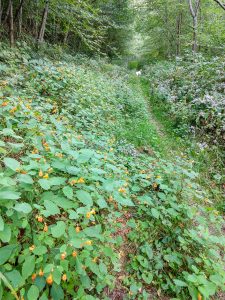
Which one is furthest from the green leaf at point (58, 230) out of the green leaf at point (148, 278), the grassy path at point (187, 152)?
the grassy path at point (187, 152)

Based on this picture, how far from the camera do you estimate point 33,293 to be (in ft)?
4.83

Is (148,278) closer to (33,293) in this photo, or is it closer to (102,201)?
(102,201)

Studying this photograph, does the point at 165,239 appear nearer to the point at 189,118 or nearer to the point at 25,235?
the point at 25,235

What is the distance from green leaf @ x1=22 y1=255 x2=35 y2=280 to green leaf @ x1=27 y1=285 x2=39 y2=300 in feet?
0.24

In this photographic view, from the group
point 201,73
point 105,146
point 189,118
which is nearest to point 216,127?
point 189,118

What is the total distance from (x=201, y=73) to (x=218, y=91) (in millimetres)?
1292

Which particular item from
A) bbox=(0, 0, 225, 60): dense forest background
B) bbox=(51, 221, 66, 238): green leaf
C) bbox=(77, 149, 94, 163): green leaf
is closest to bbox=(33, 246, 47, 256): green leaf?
bbox=(51, 221, 66, 238): green leaf

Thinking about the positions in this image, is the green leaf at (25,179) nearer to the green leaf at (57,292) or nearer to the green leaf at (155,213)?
the green leaf at (57,292)

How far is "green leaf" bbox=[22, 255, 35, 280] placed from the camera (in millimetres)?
1493

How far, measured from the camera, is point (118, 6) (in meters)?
16.1

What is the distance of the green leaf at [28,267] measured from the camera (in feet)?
4.90

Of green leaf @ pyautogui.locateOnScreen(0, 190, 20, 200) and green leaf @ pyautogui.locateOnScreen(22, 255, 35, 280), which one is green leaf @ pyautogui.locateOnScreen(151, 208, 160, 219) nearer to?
green leaf @ pyautogui.locateOnScreen(22, 255, 35, 280)

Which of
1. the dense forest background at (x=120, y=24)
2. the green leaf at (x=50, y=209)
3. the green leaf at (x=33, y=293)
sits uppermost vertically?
the dense forest background at (x=120, y=24)

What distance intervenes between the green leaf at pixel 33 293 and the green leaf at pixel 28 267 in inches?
2.9
